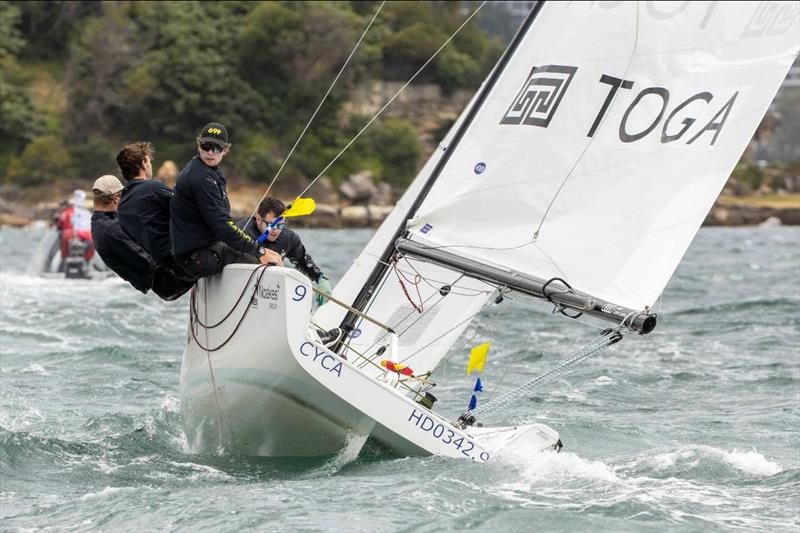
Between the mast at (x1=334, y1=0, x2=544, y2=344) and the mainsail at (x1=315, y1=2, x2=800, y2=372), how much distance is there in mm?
13

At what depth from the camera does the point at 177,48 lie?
2309 inches

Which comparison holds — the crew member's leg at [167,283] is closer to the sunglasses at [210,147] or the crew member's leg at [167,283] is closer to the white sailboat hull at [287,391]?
the white sailboat hull at [287,391]

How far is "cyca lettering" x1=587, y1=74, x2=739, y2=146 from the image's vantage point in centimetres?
695

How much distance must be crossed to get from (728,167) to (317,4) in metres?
57.7

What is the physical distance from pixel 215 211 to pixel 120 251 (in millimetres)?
745

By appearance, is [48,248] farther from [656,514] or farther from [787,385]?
[656,514]

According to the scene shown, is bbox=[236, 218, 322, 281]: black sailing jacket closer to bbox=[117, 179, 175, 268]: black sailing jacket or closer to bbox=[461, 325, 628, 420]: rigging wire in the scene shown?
bbox=[117, 179, 175, 268]: black sailing jacket

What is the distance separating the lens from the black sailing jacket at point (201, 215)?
21.8 feet

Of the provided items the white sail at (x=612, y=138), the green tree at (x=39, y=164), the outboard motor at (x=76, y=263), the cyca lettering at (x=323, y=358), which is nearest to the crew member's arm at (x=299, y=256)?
the white sail at (x=612, y=138)

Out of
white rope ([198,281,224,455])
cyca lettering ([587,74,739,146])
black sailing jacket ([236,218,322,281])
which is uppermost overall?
cyca lettering ([587,74,739,146])

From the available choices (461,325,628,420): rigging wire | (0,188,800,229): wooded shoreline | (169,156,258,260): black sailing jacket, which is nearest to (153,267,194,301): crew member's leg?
(169,156,258,260): black sailing jacket

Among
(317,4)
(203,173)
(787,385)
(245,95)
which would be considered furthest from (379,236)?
(317,4)

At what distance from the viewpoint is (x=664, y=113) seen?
698 centimetres

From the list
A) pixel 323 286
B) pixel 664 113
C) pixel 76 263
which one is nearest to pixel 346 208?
pixel 76 263
